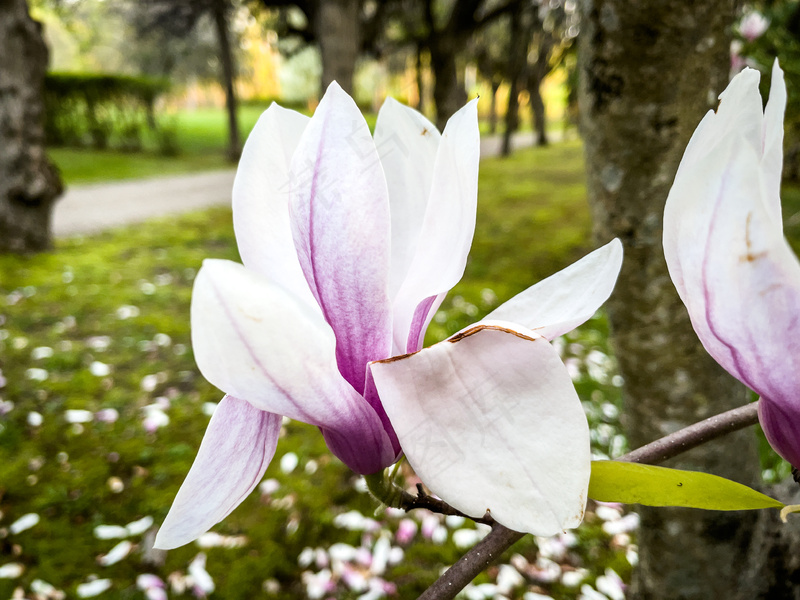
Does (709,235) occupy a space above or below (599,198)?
above

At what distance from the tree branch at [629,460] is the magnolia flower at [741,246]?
9 centimetres

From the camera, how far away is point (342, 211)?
26 centimetres

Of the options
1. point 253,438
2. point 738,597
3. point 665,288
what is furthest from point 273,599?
point 253,438

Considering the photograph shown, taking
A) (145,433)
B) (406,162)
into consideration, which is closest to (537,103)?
(145,433)

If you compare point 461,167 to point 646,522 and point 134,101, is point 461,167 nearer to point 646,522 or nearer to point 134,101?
point 646,522

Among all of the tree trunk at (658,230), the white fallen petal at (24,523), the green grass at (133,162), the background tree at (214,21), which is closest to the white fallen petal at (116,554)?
the white fallen petal at (24,523)

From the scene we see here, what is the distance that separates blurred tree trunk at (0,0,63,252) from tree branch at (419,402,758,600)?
182 inches

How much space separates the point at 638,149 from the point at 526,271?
10.5 feet

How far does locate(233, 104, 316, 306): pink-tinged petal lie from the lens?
288mm

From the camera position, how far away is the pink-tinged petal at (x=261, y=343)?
0.22 meters

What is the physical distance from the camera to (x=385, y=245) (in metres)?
0.27

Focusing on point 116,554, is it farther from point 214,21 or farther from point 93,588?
point 214,21

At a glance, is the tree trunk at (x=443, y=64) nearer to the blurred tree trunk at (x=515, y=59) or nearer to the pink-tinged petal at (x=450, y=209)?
the blurred tree trunk at (x=515, y=59)

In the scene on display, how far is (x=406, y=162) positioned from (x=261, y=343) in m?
0.15
